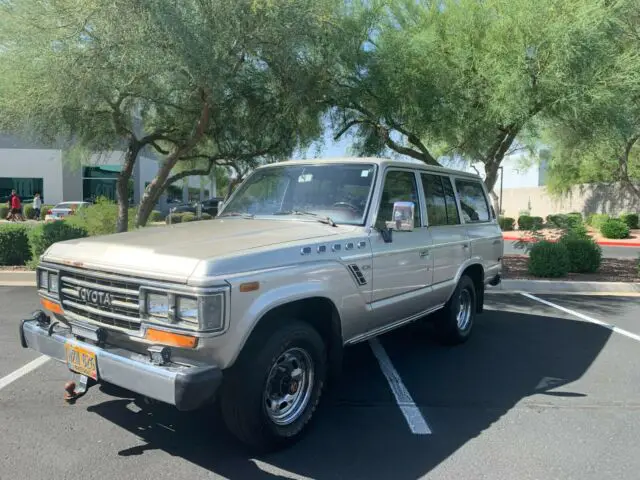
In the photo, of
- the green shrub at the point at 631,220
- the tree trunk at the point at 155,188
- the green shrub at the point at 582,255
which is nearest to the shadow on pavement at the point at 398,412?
the green shrub at the point at 582,255

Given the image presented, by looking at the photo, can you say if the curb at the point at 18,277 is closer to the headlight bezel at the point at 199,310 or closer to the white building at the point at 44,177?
the headlight bezel at the point at 199,310

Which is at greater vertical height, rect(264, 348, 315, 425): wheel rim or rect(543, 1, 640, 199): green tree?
rect(543, 1, 640, 199): green tree

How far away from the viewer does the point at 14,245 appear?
11164mm

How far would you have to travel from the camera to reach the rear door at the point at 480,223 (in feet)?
20.6

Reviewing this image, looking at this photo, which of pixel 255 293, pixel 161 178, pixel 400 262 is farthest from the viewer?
pixel 161 178

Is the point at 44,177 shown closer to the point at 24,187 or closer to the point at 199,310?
the point at 24,187

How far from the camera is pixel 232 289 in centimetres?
320

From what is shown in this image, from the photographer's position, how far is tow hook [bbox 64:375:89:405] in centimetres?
394

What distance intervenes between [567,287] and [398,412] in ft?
22.4

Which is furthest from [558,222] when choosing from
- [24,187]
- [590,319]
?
[24,187]

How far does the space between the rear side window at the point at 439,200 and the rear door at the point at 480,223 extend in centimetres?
21

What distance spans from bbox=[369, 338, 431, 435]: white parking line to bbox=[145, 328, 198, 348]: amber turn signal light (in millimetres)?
1838

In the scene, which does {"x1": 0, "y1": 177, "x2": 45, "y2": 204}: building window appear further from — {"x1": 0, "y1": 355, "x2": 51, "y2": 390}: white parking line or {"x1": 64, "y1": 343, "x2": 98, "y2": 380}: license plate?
{"x1": 64, "y1": 343, "x2": 98, "y2": 380}: license plate

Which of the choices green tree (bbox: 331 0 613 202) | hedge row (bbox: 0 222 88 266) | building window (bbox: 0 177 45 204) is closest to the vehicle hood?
green tree (bbox: 331 0 613 202)
